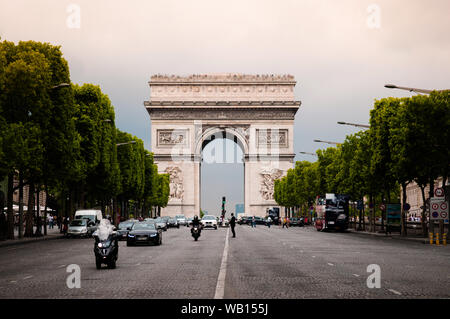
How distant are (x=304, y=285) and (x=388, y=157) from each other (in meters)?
39.7

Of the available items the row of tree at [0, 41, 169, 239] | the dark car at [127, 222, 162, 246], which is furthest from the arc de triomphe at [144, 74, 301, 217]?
the dark car at [127, 222, 162, 246]

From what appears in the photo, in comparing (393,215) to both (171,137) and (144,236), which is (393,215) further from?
(171,137)

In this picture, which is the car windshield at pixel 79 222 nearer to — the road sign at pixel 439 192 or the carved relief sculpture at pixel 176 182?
the road sign at pixel 439 192

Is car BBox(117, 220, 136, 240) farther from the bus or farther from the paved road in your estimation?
the bus

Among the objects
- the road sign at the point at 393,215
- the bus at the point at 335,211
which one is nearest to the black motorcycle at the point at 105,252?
the road sign at the point at 393,215

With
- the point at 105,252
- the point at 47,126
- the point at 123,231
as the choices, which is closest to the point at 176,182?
the point at 123,231

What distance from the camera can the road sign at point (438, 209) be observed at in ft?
137

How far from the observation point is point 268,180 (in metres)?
117

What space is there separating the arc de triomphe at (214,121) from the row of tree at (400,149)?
117 ft

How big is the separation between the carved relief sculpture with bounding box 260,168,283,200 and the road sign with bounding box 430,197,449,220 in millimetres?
74577

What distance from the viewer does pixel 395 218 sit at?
193 ft

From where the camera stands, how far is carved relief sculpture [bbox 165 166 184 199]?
116 m

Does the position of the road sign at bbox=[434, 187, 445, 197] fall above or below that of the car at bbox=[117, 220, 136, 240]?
above
